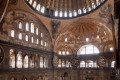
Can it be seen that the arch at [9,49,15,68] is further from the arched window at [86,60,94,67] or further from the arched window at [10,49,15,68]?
the arched window at [86,60,94,67]

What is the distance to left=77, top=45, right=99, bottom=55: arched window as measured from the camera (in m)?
39.1

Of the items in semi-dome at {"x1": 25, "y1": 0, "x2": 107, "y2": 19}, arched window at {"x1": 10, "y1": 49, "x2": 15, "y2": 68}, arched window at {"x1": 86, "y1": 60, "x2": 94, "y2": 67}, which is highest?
semi-dome at {"x1": 25, "y1": 0, "x2": 107, "y2": 19}

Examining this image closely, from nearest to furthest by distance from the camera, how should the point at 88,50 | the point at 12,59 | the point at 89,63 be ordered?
the point at 12,59 < the point at 89,63 < the point at 88,50

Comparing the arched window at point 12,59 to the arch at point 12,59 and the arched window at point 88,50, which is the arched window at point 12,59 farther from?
the arched window at point 88,50

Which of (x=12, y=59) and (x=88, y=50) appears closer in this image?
(x=12, y=59)

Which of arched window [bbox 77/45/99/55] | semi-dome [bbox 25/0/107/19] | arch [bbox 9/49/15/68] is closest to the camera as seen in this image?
arch [bbox 9/49/15/68]

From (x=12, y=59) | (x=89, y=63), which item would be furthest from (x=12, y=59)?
(x=89, y=63)

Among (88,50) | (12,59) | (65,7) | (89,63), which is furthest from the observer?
(88,50)

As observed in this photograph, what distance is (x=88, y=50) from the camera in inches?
1570

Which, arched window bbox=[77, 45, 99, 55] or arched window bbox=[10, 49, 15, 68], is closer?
arched window bbox=[10, 49, 15, 68]

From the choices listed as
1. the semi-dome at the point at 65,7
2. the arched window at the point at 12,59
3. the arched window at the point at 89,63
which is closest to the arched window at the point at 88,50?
the arched window at the point at 89,63

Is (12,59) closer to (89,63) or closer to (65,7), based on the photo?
(65,7)

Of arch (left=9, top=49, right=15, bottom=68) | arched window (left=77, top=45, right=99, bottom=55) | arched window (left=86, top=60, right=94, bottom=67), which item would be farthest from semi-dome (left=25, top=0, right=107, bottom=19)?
arched window (left=86, top=60, right=94, bottom=67)

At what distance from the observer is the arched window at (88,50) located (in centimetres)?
3906
